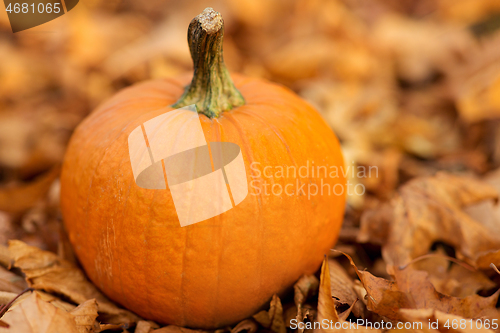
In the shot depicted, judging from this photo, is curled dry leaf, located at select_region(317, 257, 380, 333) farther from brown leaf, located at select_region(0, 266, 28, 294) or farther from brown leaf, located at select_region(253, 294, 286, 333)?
brown leaf, located at select_region(0, 266, 28, 294)

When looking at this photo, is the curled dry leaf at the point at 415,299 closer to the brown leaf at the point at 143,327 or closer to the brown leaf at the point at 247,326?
the brown leaf at the point at 247,326

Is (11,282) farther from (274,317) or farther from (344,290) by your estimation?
(344,290)

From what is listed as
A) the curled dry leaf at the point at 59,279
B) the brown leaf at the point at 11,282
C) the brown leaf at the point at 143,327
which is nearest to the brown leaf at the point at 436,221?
the brown leaf at the point at 143,327

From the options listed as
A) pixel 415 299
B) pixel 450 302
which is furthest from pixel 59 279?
pixel 450 302

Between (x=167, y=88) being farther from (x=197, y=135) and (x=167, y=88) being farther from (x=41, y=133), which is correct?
(x=41, y=133)

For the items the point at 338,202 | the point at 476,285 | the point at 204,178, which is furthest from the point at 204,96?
the point at 476,285

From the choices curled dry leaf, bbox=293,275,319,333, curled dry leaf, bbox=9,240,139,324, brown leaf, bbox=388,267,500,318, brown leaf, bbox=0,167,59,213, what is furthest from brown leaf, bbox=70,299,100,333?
brown leaf, bbox=388,267,500,318
